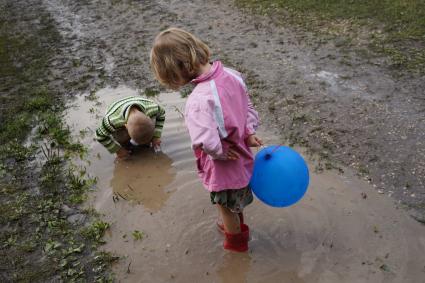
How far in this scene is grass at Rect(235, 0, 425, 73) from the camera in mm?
5992

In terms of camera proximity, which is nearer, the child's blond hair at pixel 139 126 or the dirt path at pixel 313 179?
the dirt path at pixel 313 179

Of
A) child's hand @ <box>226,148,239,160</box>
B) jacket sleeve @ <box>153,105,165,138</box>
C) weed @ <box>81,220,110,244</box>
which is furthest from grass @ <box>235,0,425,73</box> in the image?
weed @ <box>81,220,110,244</box>

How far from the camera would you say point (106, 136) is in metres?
4.52

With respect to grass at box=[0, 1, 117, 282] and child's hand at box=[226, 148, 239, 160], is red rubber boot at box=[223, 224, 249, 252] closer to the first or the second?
child's hand at box=[226, 148, 239, 160]

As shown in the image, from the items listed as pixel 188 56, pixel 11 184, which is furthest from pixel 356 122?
pixel 11 184

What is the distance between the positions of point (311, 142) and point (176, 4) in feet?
16.9

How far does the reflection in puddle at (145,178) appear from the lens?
417 cm

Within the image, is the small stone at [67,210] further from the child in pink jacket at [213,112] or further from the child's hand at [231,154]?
the child's hand at [231,154]

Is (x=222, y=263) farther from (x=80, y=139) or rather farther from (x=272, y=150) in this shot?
(x=80, y=139)

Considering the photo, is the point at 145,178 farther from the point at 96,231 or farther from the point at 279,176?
the point at 279,176

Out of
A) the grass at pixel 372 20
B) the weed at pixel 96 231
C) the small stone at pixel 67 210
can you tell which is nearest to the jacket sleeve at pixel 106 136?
the small stone at pixel 67 210

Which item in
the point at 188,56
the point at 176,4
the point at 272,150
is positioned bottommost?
the point at 176,4

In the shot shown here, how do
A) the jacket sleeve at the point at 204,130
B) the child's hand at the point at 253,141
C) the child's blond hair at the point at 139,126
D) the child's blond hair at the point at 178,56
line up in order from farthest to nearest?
the child's blond hair at the point at 139,126, the child's hand at the point at 253,141, the child's blond hair at the point at 178,56, the jacket sleeve at the point at 204,130

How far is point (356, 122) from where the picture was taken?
4738 millimetres
